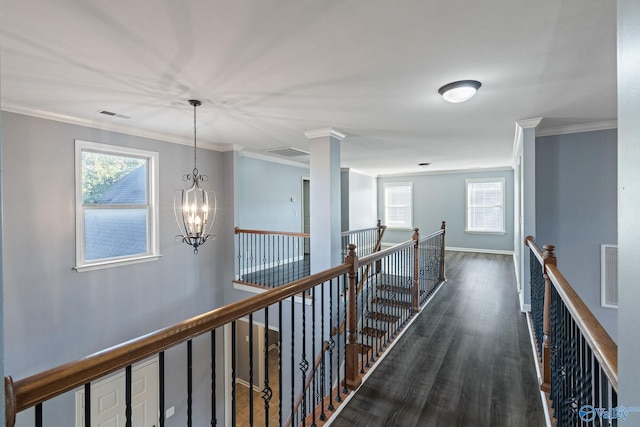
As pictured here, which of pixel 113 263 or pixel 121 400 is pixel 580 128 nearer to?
pixel 113 263

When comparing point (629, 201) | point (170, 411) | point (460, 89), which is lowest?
point (170, 411)

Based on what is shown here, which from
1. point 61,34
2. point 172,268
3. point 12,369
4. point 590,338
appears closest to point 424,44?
point 590,338

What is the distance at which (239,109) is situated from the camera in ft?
11.0

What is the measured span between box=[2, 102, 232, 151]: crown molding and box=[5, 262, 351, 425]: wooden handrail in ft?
11.8

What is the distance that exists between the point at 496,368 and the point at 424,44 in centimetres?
257

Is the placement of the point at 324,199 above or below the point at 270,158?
below

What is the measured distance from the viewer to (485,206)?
27.2 feet

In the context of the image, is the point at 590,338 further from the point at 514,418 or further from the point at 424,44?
the point at 424,44

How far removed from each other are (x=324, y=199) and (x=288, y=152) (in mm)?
2001

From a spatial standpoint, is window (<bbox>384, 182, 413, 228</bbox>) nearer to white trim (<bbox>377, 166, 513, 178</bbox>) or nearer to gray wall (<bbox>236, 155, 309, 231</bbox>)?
white trim (<bbox>377, 166, 513, 178</bbox>)

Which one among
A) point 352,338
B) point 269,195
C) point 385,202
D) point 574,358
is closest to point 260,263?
point 269,195

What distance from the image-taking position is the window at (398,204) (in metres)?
9.46

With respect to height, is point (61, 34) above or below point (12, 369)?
above
